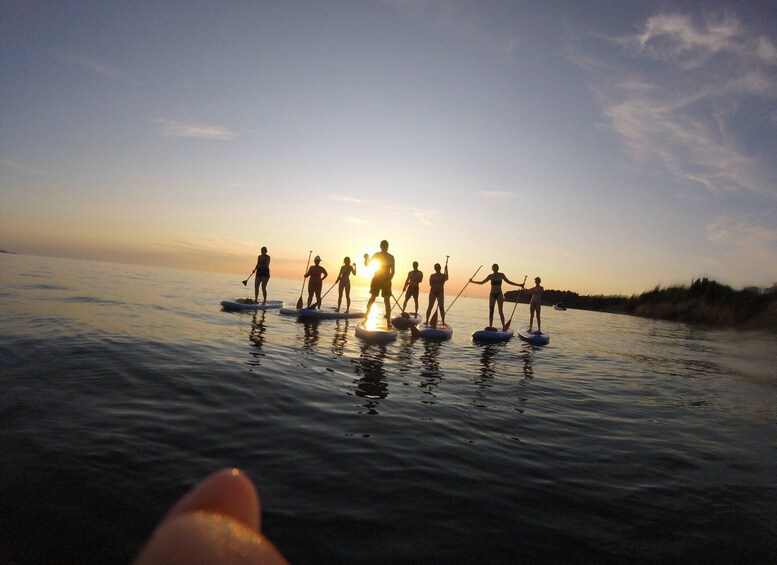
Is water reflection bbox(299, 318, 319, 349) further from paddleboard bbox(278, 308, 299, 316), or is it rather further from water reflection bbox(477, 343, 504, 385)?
water reflection bbox(477, 343, 504, 385)

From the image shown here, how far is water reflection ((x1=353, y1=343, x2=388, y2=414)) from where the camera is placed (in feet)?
21.2

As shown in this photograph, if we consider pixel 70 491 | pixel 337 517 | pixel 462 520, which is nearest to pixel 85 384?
pixel 70 491

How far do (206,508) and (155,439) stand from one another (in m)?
3.43

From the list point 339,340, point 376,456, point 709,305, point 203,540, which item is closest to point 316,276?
point 339,340

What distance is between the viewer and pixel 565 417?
6410mm

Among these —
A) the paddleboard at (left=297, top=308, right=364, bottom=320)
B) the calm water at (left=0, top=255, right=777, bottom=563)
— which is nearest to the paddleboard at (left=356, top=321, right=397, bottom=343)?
the calm water at (left=0, top=255, right=777, bottom=563)

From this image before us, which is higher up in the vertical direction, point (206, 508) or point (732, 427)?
point (206, 508)

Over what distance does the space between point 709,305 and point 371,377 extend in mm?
60703

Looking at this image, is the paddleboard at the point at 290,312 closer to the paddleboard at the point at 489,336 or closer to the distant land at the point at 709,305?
the paddleboard at the point at 489,336

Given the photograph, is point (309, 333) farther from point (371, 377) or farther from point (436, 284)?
point (436, 284)

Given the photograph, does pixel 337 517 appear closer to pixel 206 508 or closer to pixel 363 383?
pixel 206 508

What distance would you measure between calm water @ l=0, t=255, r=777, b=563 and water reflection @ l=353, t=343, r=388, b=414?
0.24ft

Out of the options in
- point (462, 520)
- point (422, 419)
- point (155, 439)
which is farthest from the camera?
point (422, 419)

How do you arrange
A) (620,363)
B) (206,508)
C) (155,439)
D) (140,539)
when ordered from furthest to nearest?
(620,363) < (155,439) < (140,539) < (206,508)
